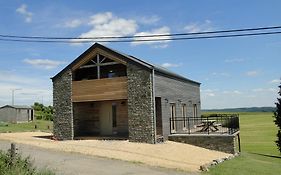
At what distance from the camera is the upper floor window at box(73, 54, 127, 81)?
2439 cm

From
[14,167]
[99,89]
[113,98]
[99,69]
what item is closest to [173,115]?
[113,98]

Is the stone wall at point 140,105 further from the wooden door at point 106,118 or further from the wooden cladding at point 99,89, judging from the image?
the wooden door at point 106,118

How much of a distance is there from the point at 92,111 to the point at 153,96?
20.3ft

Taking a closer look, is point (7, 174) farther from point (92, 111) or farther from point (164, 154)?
point (92, 111)

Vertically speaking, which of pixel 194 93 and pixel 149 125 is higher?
pixel 194 93

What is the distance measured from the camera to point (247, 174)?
15.7 m

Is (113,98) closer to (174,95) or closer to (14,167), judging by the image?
(174,95)

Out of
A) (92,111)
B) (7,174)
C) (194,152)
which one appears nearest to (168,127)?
(194,152)

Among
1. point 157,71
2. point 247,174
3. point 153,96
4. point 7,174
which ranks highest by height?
point 157,71

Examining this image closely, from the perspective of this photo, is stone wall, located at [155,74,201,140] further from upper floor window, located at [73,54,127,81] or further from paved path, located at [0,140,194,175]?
paved path, located at [0,140,194,175]

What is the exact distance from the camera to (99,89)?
24078mm

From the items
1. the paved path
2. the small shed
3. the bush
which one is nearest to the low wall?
the paved path

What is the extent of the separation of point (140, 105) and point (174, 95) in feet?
16.3

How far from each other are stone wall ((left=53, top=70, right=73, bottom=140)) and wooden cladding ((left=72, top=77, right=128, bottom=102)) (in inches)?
22.4
